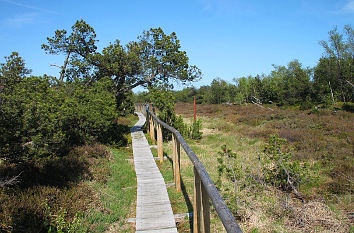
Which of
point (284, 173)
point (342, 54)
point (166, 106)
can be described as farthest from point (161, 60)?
point (342, 54)

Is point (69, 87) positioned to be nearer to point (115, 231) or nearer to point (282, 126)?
point (115, 231)

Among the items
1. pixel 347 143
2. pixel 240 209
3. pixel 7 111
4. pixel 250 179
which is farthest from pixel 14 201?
pixel 347 143

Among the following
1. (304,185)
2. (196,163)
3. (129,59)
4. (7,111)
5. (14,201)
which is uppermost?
(129,59)

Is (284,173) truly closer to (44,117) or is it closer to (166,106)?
(44,117)

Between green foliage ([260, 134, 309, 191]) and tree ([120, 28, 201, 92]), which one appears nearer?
green foliage ([260, 134, 309, 191])

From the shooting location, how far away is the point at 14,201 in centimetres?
352

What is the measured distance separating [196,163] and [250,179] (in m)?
2.74

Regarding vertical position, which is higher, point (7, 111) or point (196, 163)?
point (7, 111)

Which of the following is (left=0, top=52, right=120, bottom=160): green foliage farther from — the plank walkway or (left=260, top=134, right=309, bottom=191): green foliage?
(left=260, top=134, right=309, bottom=191): green foliage

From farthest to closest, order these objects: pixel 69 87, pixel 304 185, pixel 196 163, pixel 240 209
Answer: pixel 69 87
pixel 304 185
pixel 240 209
pixel 196 163

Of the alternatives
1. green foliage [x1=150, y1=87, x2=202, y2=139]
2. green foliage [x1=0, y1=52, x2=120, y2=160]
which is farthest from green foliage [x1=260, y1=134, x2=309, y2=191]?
green foliage [x1=150, y1=87, x2=202, y2=139]

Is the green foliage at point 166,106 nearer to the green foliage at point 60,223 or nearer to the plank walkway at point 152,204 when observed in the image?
the plank walkway at point 152,204

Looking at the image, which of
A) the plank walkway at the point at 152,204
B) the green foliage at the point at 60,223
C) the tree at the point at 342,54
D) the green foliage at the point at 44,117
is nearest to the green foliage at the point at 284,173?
the plank walkway at the point at 152,204

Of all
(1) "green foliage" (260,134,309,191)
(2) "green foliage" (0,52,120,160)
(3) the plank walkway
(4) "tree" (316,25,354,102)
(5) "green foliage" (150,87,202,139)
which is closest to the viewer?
(3) the plank walkway
